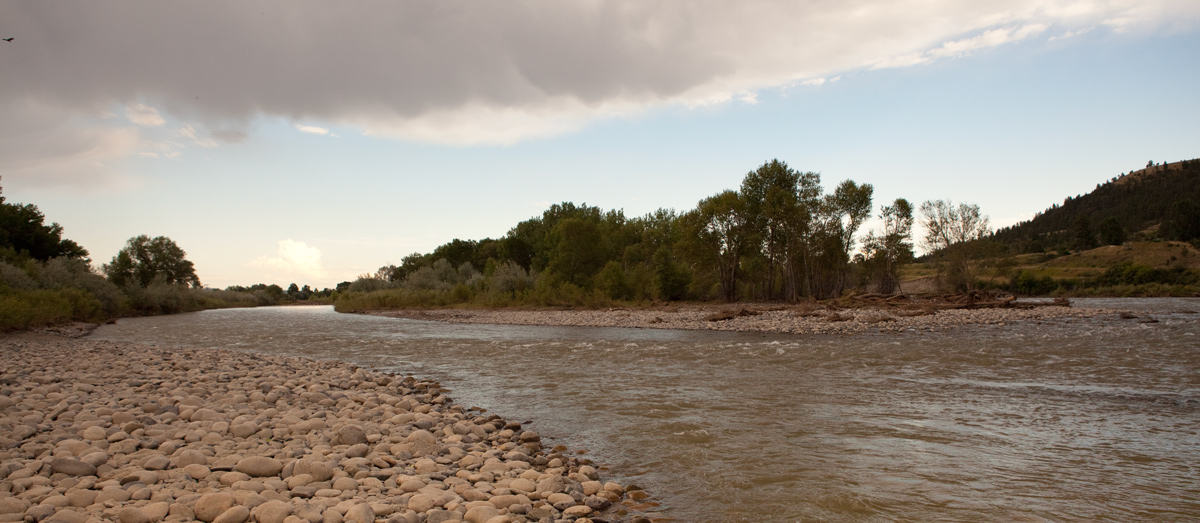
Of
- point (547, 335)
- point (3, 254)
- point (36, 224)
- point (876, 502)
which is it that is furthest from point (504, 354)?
point (36, 224)

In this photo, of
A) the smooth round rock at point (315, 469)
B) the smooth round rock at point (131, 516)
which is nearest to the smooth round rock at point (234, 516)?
the smooth round rock at point (131, 516)

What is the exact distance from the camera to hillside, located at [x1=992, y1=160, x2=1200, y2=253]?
8306 cm

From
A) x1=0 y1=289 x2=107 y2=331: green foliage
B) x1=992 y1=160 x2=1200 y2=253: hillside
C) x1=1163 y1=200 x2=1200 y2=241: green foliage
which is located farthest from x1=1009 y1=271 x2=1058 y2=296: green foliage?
x1=0 y1=289 x2=107 y2=331: green foliage

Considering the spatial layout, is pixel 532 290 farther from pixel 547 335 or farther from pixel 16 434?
pixel 16 434

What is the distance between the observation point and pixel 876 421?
740 centimetres

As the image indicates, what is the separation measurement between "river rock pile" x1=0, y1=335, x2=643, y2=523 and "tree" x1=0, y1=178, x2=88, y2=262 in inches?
1677

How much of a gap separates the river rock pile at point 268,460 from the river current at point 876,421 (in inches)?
35.5

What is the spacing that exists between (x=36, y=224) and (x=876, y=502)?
196 ft

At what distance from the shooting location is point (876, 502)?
463 centimetres

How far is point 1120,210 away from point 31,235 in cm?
14399

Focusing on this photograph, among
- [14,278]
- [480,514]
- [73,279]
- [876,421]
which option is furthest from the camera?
[73,279]

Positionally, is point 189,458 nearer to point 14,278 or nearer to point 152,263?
point 14,278

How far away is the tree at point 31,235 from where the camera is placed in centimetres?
3966

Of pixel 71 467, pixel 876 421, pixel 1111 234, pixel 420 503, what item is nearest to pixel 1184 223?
pixel 1111 234
